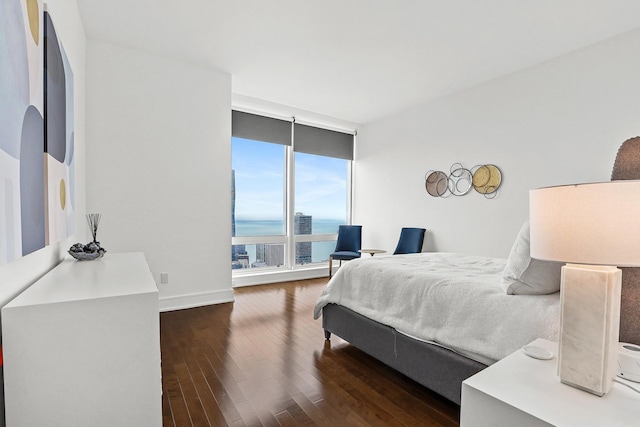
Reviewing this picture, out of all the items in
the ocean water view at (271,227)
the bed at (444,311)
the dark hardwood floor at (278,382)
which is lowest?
the dark hardwood floor at (278,382)

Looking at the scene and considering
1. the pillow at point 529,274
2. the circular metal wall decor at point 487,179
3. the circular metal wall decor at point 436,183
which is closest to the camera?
the pillow at point 529,274

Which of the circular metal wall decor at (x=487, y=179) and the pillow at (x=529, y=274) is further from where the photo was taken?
the circular metal wall decor at (x=487, y=179)

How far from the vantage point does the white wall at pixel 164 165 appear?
319 cm

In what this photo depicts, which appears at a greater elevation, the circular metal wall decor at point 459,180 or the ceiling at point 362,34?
the ceiling at point 362,34

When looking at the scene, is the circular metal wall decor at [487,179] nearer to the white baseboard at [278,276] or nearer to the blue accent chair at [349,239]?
the blue accent chair at [349,239]

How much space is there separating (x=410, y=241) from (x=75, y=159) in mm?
4018

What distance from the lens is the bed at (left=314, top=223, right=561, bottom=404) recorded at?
154 centimetres

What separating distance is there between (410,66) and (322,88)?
122 centimetres

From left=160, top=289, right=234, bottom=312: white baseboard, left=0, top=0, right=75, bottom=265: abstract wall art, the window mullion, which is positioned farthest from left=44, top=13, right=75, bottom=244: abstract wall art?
the window mullion

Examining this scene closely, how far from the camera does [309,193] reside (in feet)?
18.2

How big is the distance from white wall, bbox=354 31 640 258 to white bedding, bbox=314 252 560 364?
55.8 inches

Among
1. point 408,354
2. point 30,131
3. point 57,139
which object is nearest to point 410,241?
point 408,354

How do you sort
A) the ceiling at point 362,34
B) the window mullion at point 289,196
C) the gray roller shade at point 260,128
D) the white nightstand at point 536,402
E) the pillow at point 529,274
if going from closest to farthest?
the white nightstand at point 536,402, the pillow at point 529,274, the ceiling at point 362,34, the gray roller shade at point 260,128, the window mullion at point 289,196

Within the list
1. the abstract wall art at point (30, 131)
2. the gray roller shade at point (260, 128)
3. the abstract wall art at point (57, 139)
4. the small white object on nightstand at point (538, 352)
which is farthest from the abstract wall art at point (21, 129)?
the gray roller shade at point (260, 128)
